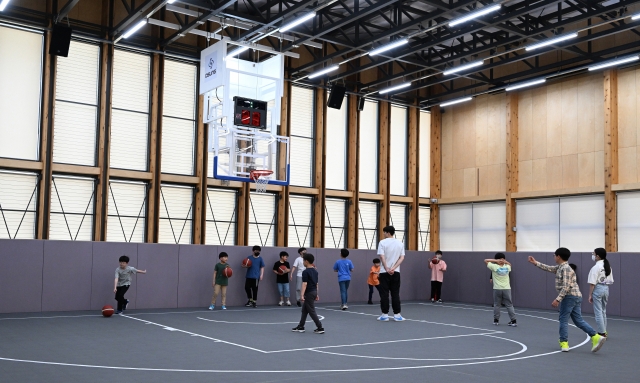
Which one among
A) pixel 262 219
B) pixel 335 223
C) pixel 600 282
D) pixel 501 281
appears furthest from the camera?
pixel 335 223

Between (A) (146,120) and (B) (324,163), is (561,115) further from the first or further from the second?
(A) (146,120)

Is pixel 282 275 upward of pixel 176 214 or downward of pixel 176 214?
downward

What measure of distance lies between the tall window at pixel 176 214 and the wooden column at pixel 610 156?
49.2ft

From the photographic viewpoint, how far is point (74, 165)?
69.9 feet

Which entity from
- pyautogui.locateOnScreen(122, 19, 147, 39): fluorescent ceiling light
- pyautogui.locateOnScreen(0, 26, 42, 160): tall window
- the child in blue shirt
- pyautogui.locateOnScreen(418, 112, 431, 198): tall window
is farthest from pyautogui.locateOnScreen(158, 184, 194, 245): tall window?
pyautogui.locateOnScreen(418, 112, 431, 198): tall window

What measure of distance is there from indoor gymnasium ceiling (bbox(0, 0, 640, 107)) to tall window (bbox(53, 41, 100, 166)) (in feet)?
3.03

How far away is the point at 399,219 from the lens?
96.6ft

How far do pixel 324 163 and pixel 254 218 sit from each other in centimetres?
382

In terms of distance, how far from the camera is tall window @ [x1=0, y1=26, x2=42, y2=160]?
20.3 m

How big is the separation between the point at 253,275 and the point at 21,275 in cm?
690

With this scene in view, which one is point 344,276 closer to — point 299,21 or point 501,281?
point 501,281

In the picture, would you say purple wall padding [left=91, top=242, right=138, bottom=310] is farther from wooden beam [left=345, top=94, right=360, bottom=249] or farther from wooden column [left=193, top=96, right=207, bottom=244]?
wooden beam [left=345, top=94, right=360, bottom=249]

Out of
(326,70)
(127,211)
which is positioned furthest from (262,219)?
(326,70)

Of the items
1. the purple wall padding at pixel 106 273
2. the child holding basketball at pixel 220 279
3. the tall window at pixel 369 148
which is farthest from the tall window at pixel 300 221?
the purple wall padding at pixel 106 273
